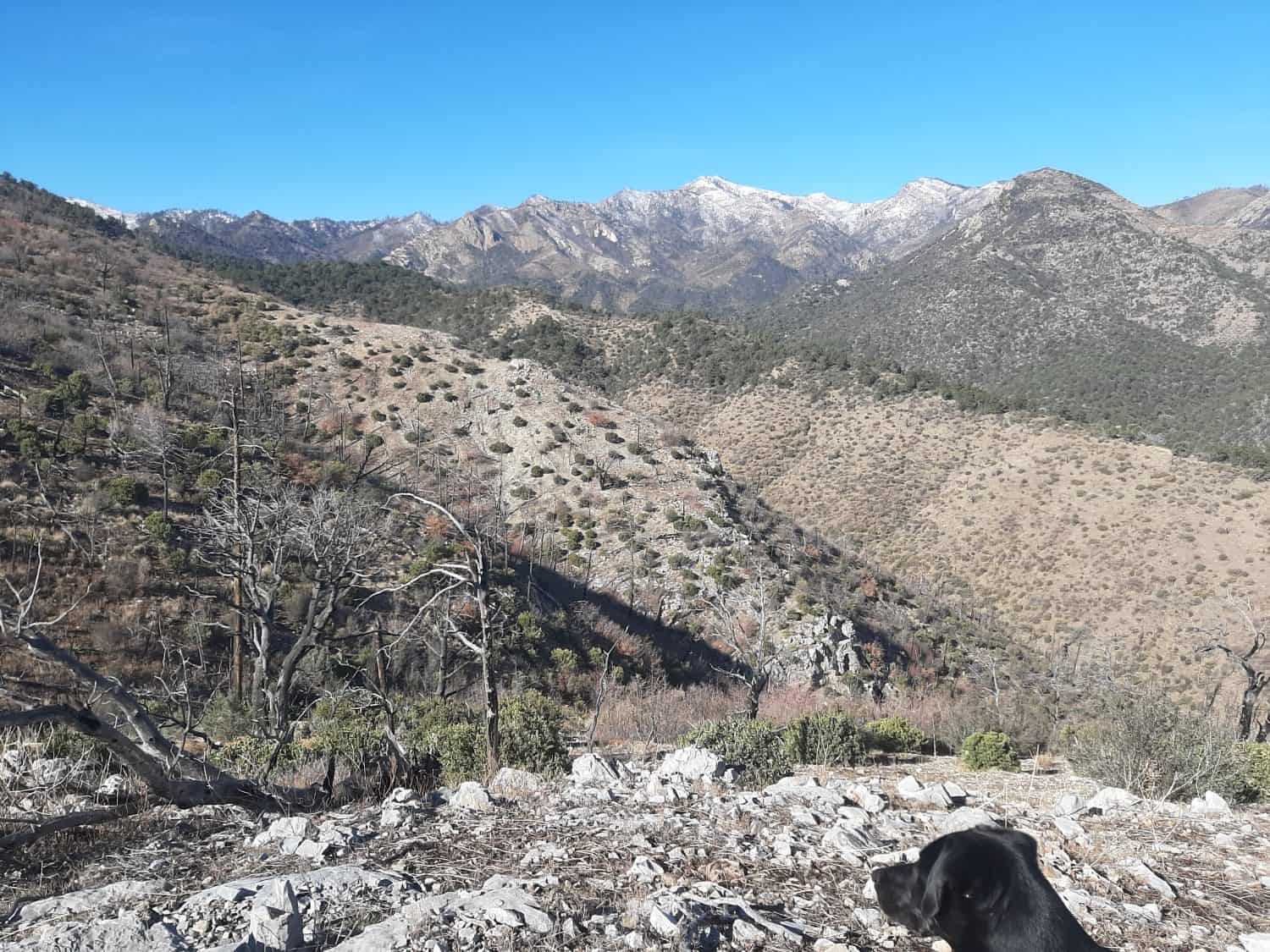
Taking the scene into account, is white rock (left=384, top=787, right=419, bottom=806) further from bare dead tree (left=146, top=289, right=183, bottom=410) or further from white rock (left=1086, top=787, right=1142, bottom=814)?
bare dead tree (left=146, top=289, right=183, bottom=410)

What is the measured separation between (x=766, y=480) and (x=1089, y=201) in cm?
9463

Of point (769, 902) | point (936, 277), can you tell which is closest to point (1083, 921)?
point (769, 902)

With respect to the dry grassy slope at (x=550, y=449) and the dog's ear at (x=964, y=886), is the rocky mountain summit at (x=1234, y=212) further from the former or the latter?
the dog's ear at (x=964, y=886)

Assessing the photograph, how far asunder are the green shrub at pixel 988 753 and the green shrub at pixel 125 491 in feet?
57.4

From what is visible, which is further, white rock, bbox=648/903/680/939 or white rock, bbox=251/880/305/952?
white rock, bbox=648/903/680/939

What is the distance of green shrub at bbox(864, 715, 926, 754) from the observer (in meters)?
7.96

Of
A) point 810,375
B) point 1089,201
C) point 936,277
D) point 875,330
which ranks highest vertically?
point 1089,201

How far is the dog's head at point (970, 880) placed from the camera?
2082 millimetres

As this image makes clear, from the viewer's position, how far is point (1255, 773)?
5.59 metres

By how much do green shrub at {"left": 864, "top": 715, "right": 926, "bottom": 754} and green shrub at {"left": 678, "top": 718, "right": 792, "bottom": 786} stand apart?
155cm

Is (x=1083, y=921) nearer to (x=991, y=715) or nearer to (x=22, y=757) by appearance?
(x=22, y=757)

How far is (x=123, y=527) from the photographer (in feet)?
49.9

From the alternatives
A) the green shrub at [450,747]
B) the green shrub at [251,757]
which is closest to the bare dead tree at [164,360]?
the green shrub at [251,757]

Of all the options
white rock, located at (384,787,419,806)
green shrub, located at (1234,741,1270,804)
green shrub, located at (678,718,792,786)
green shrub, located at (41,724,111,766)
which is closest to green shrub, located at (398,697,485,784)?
white rock, located at (384,787,419,806)
